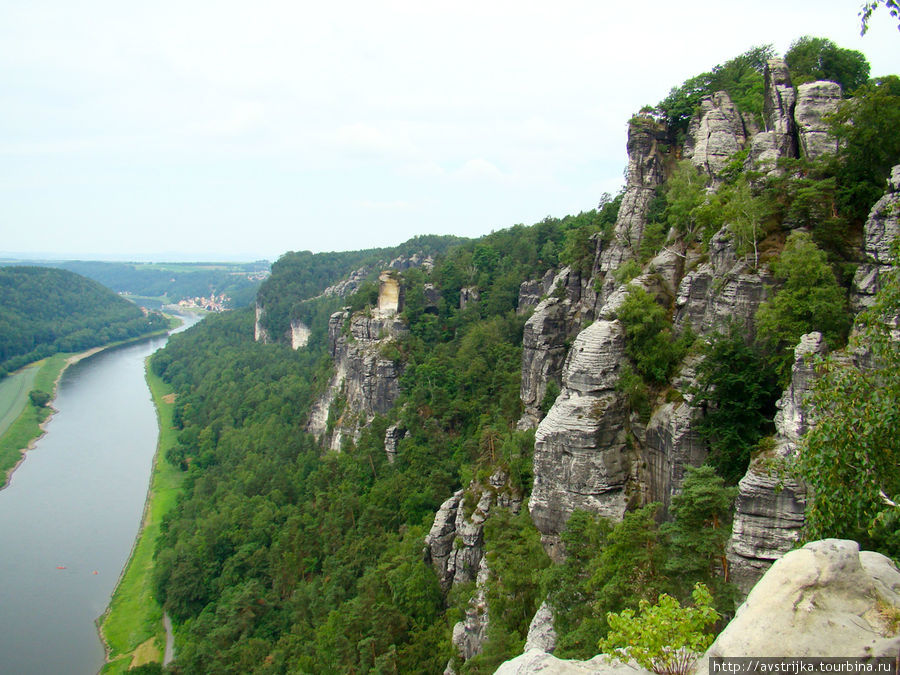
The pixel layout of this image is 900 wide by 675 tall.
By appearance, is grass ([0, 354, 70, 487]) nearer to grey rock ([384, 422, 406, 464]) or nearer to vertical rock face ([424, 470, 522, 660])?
grey rock ([384, 422, 406, 464])

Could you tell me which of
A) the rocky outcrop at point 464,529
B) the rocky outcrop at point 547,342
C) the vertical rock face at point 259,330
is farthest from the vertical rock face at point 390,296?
the vertical rock face at point 259,330

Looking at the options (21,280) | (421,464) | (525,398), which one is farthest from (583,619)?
(21,280)

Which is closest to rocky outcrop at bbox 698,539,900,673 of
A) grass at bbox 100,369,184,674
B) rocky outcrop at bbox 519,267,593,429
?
rocky outcrop at bbox 519,267,593,429

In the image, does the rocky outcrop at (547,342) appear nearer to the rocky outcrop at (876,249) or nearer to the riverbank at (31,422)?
the rocky outcrop at (876,249)

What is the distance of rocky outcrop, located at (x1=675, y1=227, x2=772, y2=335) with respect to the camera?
15.3 metres

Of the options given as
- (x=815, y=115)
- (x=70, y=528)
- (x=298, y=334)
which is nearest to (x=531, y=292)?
(x=815, y=115)

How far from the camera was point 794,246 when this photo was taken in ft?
47.4

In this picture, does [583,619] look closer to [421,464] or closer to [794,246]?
[794,246]

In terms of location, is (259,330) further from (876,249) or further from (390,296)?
(876,249)

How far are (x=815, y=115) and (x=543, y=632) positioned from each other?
18.0 metres

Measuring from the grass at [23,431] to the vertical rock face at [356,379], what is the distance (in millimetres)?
32065

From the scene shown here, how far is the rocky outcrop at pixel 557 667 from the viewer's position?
283 inches

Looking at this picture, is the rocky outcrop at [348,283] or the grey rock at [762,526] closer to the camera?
the grey rock at [762,526]

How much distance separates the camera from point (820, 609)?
19.9ft
